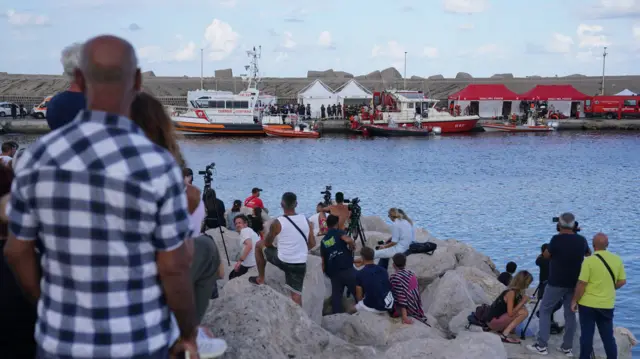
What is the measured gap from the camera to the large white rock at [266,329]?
5285 mm

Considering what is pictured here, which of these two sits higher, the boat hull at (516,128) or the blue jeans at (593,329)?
the blue jeans at (593,329)

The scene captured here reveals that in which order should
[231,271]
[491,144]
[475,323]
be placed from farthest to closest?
1. [491,144]
2. [231,271]
3. [475,323]

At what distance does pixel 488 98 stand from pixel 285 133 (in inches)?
764

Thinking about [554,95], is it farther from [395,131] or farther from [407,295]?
[407,295]

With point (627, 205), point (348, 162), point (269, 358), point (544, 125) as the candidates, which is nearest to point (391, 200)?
point (627, 205)

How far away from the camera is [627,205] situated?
27.8 metres

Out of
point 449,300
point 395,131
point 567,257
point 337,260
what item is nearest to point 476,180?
point 395,131

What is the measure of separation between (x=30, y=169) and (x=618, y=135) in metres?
62.5

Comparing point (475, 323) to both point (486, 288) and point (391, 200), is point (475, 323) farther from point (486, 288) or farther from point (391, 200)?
point (391, 200)

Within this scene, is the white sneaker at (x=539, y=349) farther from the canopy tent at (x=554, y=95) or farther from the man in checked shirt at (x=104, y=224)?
the canopy tent at (x=554, y=95)

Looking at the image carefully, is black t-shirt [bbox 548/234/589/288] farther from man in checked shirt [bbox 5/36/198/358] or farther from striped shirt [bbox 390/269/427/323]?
man in checked shirt [bbox 5/36/198/358]

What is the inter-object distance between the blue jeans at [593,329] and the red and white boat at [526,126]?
5427 centimetres

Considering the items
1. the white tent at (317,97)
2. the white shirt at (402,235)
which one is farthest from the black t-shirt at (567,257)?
the white tent at (317,97)

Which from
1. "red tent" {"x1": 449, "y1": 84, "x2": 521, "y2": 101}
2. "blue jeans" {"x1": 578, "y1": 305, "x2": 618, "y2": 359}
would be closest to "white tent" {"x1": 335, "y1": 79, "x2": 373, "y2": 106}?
"red tent" {"x1": 449, "y1": 84, "x2": 521, "y2": 101}
